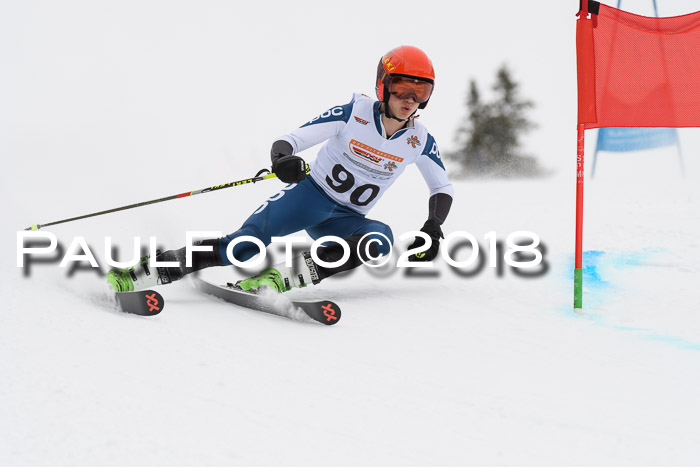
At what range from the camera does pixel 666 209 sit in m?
6.00

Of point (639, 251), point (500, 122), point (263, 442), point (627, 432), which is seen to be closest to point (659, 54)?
point (639, 251)

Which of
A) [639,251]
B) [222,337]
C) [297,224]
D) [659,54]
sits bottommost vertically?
[639,251]

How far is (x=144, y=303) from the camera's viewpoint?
263 centimetres

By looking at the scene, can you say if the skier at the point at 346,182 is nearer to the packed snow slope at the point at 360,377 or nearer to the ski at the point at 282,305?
the ski at the point at 282,305

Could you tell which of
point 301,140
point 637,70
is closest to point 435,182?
point 301,140

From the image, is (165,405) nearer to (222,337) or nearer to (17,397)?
(17,397)

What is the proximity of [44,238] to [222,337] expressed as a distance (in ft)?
8.28

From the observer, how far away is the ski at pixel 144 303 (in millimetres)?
2621

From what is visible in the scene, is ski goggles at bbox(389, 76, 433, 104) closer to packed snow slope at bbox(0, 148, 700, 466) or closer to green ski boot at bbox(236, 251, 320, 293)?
green ski boot at bbox(236, 251, 320, 293)

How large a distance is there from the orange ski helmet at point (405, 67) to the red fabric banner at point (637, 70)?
3.06ft

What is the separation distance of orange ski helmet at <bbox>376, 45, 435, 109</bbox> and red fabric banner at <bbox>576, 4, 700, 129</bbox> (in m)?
0.93

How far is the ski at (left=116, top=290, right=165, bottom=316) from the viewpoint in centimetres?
262

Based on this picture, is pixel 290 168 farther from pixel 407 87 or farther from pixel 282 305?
pixel 407 87

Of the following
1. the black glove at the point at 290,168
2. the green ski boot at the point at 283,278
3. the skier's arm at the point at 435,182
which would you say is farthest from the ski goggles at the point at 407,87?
the green ski boot at the point at 283,278
